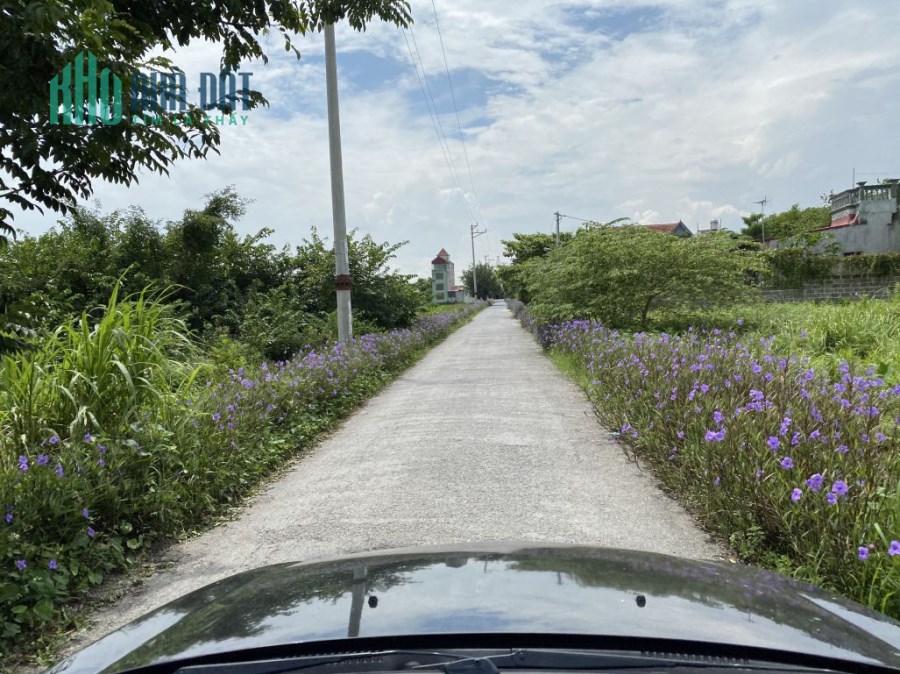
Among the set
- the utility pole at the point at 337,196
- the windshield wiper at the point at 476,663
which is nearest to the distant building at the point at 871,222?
the utility pole at the point at 337,196

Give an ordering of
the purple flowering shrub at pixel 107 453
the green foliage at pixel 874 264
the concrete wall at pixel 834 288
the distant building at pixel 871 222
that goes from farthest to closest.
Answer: the distant building at pixel 871 222, the concrete wall at pixel 834 288, the green foliage at pixel 874 264, the purple flowering shrub at pixel 107 453

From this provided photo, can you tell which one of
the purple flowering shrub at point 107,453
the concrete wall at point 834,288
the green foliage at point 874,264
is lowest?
the purple flowering shrub at point 107,453

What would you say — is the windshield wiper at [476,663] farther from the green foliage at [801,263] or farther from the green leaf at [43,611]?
the green foliage at [801,263]

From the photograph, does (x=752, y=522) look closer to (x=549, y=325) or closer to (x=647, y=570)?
(x=647, y=570)

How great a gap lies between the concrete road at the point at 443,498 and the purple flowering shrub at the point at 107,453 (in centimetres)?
28

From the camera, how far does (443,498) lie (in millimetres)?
5078

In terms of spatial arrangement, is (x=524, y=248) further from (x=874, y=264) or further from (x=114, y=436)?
(x=114, y=436)

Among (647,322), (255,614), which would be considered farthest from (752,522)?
(647,322)

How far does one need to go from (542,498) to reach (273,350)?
421 inches

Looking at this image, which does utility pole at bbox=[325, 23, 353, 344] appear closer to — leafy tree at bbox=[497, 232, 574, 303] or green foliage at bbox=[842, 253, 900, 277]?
green foliage at bbox=[842, 253, 900, 277]

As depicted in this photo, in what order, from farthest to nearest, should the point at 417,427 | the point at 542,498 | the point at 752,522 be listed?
the point at 417,427
the point at 542,498
the point at 752,522

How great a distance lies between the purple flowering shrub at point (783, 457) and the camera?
313 cm

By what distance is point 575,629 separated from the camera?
1.53 meters

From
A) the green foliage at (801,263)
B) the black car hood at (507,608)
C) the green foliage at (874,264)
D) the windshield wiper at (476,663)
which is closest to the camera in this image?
the windshield wiper at (476,663)
